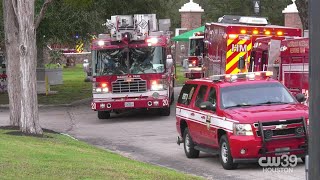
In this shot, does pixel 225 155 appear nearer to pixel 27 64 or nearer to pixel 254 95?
pixel 254 95

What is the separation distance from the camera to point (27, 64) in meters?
16.7

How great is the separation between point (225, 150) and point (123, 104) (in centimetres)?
1074

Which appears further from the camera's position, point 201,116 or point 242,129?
point 201,116

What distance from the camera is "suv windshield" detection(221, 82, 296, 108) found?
1394 centimetres

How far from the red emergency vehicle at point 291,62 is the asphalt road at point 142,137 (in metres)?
3.21

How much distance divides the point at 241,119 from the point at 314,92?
8.47 m

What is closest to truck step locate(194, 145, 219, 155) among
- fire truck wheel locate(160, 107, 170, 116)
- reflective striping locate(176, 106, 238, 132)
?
reflective striping locate(176, 106, 238, 132)

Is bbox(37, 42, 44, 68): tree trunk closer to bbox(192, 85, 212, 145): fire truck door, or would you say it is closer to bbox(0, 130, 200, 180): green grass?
bbox(192, 85, 212, 145): fire truck door

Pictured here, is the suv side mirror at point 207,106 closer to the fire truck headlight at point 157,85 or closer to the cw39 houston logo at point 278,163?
the cw39 houston logo at point 278,163

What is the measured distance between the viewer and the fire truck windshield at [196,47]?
39.9 metres

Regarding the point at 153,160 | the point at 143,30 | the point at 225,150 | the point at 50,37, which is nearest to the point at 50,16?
the point at 50,37

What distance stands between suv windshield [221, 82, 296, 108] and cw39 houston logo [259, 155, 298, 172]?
48.4 inches

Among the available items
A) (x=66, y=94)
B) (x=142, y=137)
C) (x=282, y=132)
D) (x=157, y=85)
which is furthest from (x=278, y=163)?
(x=66, y=94)

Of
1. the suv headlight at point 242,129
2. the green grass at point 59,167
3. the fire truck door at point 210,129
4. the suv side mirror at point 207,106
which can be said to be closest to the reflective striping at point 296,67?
the fire truck door at point 210,129
